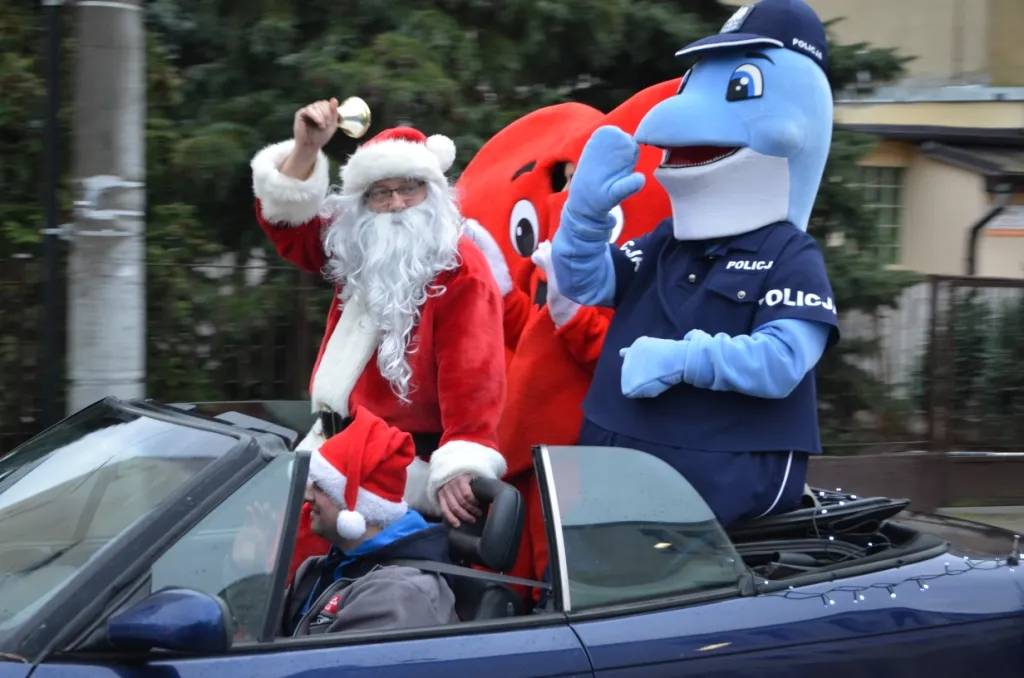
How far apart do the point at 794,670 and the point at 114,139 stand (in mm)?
2512

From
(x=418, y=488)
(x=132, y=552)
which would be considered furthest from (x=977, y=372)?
(x=132, y=552)

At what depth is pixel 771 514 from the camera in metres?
3.29

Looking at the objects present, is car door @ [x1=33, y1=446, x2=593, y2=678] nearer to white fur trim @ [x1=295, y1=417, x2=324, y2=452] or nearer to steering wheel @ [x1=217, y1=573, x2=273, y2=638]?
steering wheel @ [x1=217, y1=573, x2=273, y2=638]

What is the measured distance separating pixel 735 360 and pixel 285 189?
1.49 m

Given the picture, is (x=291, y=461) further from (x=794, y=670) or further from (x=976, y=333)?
(x=976, y=333)

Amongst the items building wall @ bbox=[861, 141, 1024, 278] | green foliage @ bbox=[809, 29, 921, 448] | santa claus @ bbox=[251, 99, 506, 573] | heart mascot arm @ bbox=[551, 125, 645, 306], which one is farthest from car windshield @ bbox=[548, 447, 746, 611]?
building wall @ bbox=[861, 141, 1024, 278]

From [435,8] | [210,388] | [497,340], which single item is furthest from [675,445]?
[435,8]

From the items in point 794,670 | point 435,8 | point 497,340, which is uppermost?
point 435,8

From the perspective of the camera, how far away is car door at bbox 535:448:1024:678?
2543 mm

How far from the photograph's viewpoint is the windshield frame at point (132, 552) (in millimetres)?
2170

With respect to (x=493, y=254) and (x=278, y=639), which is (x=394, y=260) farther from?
(x=278, y=639)

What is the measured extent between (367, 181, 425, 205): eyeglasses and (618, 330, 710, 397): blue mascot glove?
0.95 m

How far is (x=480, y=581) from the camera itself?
9.28ft

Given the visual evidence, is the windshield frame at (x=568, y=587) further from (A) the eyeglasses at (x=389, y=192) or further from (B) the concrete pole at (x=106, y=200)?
(B) the concrete pole at (x=106, y=200)
